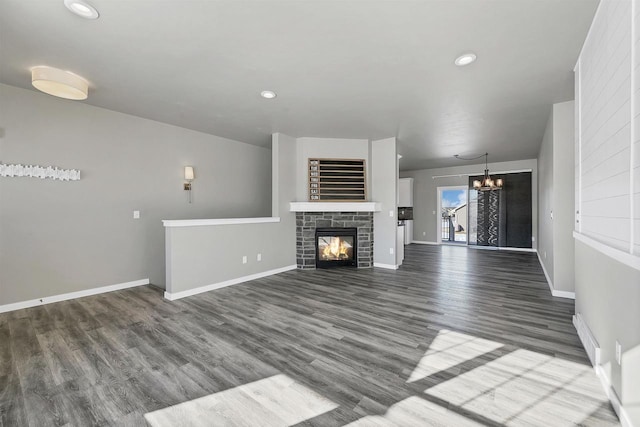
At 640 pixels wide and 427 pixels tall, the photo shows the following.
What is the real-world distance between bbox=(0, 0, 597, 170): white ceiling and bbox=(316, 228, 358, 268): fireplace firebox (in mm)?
2261

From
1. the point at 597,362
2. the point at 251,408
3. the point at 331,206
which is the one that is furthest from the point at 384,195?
the point at 251,408

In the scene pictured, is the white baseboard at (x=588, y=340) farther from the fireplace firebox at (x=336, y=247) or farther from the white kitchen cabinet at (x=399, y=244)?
the fireplace firebox at (x=336, y=247)

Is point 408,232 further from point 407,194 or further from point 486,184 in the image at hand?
point 486,184

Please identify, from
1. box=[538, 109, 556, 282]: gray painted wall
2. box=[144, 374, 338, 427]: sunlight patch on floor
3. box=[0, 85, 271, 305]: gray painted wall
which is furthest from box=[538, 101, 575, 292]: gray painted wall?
box=[0, 85, 271, 305]: gray painted wall

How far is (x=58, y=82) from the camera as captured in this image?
2.76 meters

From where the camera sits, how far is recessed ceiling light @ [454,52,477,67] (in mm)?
2488

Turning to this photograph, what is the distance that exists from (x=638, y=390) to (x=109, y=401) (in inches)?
115


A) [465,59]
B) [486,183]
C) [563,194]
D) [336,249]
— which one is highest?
[465,59]

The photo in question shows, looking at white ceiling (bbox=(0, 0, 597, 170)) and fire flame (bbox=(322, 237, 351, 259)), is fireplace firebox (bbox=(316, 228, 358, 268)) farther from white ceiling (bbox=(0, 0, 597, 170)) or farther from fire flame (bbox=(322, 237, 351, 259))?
white ceiling (bbox=(0, 0, 597, 170))

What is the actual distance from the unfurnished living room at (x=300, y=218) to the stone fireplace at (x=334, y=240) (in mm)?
41

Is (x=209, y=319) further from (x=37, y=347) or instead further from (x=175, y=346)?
(x=37, y=347)

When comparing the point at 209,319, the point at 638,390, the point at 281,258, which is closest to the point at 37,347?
the point at 209,319

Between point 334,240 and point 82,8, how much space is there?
4613 mm

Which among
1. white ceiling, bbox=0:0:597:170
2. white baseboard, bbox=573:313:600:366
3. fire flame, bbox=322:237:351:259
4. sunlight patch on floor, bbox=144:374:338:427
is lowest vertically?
sunlight patch on floor, bbox=144:374:338:427
